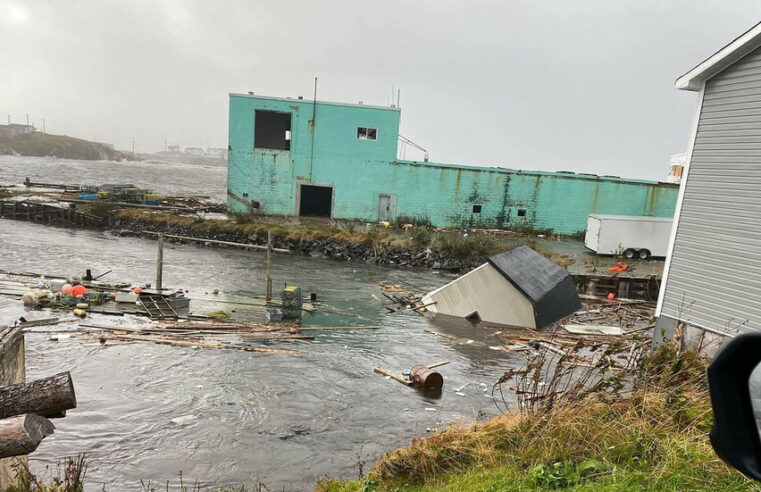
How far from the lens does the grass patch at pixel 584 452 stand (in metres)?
4.49

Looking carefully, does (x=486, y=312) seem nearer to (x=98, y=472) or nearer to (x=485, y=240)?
(x=485, y=240)

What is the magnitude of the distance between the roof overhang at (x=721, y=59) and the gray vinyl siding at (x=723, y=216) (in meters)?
0.17

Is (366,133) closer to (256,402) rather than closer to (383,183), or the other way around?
(383,183)

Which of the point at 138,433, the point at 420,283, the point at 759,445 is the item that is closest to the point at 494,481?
the point at 759,445

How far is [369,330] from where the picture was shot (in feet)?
54.6

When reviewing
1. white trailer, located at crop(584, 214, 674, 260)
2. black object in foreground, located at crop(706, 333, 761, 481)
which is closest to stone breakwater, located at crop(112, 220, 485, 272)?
white trailer, located at crop(584, 214, 674, 260)

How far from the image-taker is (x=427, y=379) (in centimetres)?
1202

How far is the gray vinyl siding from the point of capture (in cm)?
1003

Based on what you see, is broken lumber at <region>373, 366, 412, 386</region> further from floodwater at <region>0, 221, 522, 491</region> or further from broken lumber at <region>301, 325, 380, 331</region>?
broken lumber at <region>301, 325, 380, 331</region>

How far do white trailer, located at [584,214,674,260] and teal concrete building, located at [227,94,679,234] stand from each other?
575 centimetres

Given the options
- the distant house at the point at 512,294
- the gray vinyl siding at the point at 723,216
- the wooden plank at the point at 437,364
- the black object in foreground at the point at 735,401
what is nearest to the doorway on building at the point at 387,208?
the distant house at the point at 512,294

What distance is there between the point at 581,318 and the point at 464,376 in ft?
25.2

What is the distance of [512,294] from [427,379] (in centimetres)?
675

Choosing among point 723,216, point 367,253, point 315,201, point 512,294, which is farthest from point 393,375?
point 315,201
